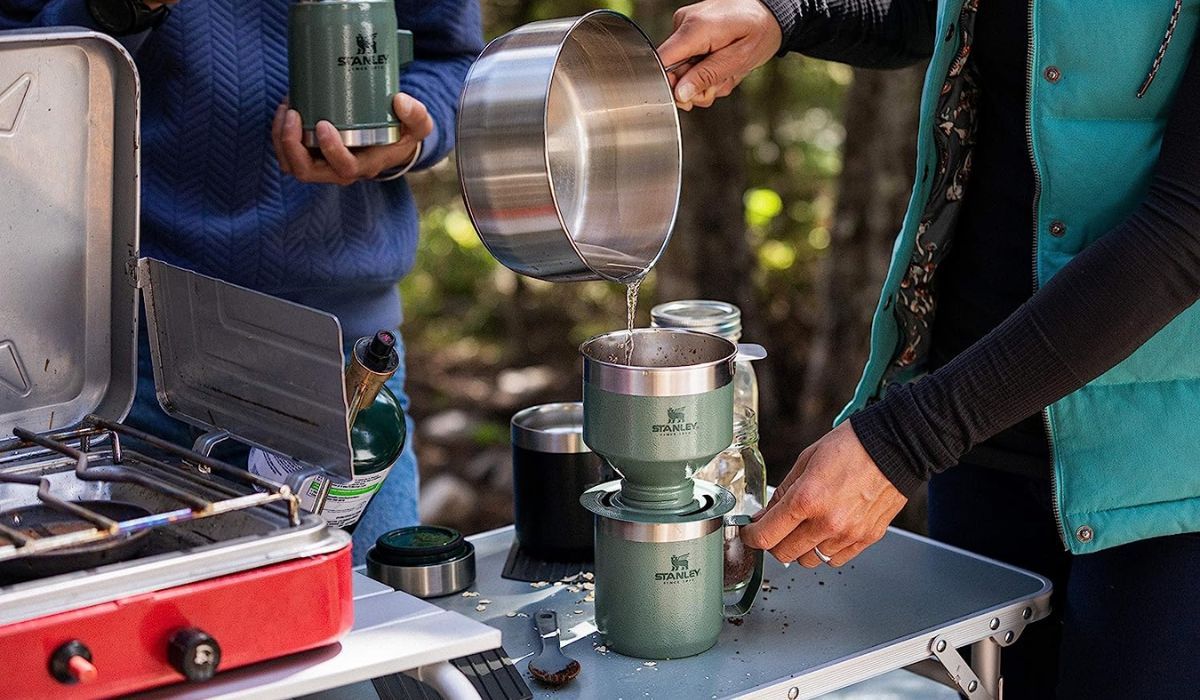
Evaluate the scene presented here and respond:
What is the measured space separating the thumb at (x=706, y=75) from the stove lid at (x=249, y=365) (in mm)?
610

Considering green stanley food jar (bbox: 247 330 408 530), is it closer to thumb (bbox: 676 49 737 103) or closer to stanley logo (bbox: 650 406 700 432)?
stanley logo (bbox: 650 406 700 432)

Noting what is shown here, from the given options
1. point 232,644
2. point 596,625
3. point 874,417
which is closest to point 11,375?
point 232,644

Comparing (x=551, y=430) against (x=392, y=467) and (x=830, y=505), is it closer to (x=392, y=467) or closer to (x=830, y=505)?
(x=392, y=467)

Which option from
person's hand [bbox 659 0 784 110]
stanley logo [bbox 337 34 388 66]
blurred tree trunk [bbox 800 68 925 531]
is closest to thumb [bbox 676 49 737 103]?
person's hand [bbox 659 0 784 110]

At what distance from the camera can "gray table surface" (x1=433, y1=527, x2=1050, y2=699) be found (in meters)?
1.33

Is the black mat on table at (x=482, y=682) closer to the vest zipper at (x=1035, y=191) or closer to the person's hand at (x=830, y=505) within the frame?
the person's hand at (x=830, y=505)

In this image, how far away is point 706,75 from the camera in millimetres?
1665

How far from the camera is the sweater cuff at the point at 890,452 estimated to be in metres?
1.35

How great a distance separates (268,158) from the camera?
1802 mm

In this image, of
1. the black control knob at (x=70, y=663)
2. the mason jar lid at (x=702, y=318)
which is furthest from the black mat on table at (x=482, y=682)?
the mason jar lid at (x=702, y=318)

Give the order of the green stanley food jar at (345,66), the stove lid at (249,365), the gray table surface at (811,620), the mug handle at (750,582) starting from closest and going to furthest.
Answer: the stove lid at (249,365) < the gray table surface at (811,620) < the mug handle at (750,582) < the green stanley food jar at (345,66)

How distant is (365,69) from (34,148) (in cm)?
39

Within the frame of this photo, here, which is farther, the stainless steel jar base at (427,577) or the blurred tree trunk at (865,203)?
the blurred tree trunk at (865,203)

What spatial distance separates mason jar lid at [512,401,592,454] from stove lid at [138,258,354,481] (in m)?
0.37
